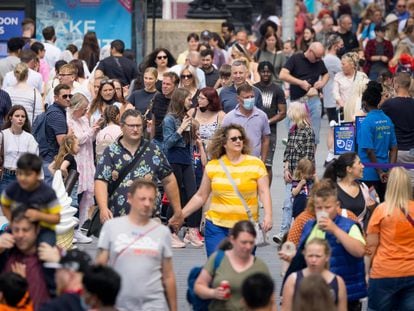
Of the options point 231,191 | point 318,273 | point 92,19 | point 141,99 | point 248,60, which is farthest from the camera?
point 92,19

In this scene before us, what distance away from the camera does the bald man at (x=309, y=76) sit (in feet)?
70.1

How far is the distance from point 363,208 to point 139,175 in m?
1.81

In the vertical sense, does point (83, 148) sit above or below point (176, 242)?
above

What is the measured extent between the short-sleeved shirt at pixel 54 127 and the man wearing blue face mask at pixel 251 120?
5.56 ft

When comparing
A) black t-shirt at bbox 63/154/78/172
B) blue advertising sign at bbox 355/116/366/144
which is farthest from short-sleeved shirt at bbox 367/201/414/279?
black t-shirt at bbox 63/154/78/172

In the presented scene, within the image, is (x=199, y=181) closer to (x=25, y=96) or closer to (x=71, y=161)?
(x=71, y=161)

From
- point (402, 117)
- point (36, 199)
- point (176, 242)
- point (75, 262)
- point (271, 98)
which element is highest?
point (271, 98)

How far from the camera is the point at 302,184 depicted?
15344mm

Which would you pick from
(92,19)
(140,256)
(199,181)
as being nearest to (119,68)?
(92,19)

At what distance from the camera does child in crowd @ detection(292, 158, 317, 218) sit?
1531 cm

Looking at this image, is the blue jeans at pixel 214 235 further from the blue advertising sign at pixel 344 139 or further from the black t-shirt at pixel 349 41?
the black t-shirt at pixel 349 41

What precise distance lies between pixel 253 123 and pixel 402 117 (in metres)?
1.51

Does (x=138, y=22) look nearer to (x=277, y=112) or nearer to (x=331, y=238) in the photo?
(x=277, y=112)

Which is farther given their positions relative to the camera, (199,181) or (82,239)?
(199,181)
